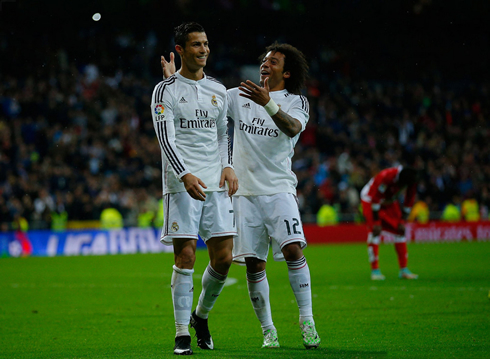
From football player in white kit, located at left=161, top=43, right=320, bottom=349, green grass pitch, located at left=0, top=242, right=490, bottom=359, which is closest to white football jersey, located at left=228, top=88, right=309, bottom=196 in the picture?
football player in white kit, located at left=161, top=43, right=320, bottom=349

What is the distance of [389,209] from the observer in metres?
11.9

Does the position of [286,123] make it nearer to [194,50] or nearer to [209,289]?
[194,50]

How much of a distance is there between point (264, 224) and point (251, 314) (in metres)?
2.11

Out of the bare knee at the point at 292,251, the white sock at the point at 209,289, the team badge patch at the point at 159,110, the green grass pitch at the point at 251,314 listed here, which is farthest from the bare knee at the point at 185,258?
the team badge patch at the point at 159,110

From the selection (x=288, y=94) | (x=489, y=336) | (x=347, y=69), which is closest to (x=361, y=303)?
(x=489, y=336)

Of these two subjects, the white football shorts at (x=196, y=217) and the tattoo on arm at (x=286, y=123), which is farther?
the tattoo on arm at (x=286, y=123)

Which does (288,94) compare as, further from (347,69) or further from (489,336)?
(347,69)

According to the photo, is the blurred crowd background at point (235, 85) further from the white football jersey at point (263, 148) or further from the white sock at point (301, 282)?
the white sock at point (301, 282)

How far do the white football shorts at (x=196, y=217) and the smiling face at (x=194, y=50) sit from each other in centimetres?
101

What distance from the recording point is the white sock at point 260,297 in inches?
217

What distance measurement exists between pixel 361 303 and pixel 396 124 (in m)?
18.7

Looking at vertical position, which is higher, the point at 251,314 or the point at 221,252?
the point at 221,252

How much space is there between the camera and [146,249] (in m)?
20.7

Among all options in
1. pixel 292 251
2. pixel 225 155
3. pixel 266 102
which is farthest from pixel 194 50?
pixel 292 251
